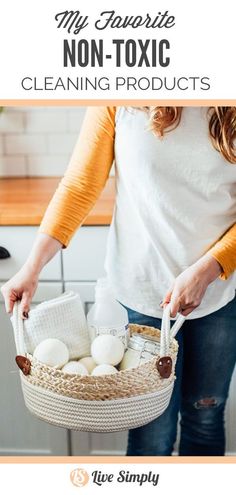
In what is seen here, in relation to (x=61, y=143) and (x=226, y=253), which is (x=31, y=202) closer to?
(x=61, y=143)

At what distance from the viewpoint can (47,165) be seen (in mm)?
1492

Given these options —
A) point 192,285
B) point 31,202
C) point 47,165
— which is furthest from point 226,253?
point 47,165

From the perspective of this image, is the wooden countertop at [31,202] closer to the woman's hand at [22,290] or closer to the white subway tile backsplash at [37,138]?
the white subway tile backsplash at [37,138]

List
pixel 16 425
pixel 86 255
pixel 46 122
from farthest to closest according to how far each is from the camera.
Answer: pixel 46 122, pixel 16 425, pixel 86 255

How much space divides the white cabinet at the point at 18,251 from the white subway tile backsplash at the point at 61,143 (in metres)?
0.34

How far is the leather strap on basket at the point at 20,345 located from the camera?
33.4 inches

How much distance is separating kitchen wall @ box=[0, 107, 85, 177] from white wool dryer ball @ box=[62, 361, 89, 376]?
27.3 inches

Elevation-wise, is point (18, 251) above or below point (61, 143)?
below

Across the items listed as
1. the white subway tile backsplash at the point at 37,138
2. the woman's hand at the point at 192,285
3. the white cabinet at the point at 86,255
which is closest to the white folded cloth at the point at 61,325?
the woman's hand at the point at 192,285
